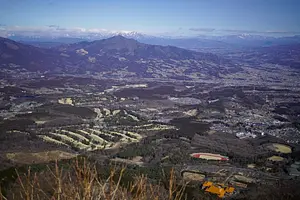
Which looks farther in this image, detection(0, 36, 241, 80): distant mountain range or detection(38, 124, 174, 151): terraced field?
detection(0, 36, 241, 80): distant mountain range

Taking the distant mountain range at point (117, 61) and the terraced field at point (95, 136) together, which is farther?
the distant mountain range at point (117, 61)

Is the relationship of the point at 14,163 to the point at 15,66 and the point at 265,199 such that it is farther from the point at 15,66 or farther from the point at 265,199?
the point at 15,66

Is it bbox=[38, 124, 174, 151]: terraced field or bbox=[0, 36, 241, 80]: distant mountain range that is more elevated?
bbox=[0, 36, 241, 80]: distant mountain range

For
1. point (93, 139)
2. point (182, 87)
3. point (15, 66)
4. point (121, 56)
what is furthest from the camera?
point (121, 56)

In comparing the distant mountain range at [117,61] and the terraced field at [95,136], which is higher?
the distant mountain range at [117,61]

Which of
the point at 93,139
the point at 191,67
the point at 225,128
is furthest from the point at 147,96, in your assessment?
the point at 191,67

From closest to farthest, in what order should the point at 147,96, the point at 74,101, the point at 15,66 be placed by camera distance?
the point at 74,101 → the point at 147,96 → the point at 15,66

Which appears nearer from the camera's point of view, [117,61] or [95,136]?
[95,136]

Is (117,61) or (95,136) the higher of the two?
(117,61)
